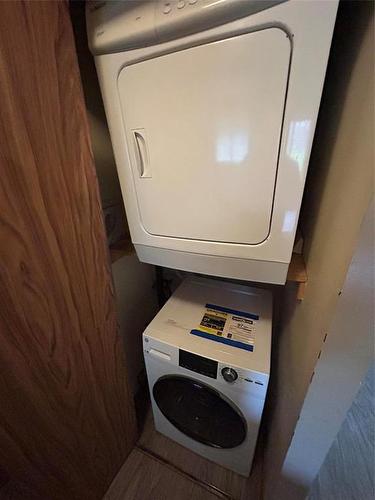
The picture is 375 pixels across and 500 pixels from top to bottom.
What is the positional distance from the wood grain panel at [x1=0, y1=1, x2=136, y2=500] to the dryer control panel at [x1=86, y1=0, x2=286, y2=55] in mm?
95

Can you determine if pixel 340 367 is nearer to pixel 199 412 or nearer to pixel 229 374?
pixel 229 374

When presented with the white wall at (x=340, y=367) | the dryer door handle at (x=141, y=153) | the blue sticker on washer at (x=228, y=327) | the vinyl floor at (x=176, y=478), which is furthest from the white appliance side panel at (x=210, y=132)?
the vinyl floor at (x=176, y=478)

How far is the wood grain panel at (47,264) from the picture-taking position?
0.56 meters

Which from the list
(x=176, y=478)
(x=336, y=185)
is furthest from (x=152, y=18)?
(x=176, y=478)

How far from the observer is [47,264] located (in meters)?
0.67

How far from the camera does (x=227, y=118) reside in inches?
25.1

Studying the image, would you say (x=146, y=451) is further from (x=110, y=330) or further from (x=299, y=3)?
(x=299, y=3)

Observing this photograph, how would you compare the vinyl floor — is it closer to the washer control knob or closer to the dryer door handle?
the washer control knob

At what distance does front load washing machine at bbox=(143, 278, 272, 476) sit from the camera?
3.12ft

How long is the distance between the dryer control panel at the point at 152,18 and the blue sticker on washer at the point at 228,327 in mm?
1103

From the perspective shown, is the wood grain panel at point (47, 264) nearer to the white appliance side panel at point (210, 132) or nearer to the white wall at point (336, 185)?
the white appliance side panel at point (210, 132)

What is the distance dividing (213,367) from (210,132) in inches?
36.2

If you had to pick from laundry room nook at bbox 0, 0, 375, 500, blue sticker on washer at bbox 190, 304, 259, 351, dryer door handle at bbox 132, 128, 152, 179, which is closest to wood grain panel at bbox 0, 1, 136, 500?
laundry room nook at bbox 0, 0, 375, 500

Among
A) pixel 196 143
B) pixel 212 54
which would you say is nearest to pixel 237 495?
pixel 196 143
